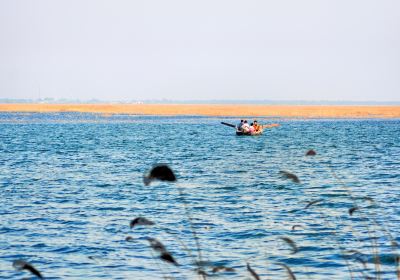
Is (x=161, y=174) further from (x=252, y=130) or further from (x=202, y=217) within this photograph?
(x=252, y=130)

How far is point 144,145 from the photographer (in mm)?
62281

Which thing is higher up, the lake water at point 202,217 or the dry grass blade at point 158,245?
the dry grass blade at point 158,245

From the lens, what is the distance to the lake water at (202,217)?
15.3m

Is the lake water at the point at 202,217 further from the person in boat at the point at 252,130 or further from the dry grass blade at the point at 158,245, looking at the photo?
the person in boat at the point at 252,130

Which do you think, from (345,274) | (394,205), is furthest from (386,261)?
(394,205)

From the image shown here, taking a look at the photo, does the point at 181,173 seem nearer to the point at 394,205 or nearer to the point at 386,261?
the point at 394,205

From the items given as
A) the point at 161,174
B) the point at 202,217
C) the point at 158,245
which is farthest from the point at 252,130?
the point at 161,174

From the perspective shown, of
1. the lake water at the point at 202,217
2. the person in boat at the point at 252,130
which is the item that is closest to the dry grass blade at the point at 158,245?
the lake water at the point at 202,217

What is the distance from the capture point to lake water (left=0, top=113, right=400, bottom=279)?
15258mm

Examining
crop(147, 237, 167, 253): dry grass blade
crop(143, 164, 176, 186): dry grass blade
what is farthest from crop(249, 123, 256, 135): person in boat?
crop(143, 164, 176, 186): dry grass blade

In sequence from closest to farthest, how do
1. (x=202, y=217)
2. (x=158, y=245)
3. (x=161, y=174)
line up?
1. (x=161, y=174)
2. (x=158, y=245)
3. (x=202, y=217)

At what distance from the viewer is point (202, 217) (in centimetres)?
2155

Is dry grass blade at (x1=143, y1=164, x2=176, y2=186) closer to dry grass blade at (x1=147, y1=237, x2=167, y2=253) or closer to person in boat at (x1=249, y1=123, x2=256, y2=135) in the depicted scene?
dry grass blade at (x1=147, y1=237, x2=167, y2=253)

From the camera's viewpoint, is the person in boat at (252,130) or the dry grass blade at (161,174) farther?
the person in boat at (252,130)
